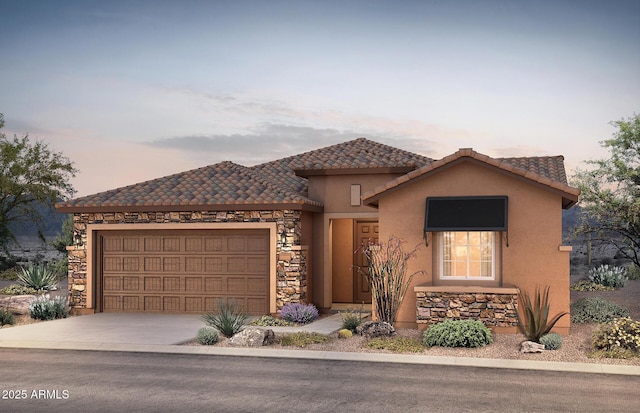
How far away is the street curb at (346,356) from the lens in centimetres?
1351

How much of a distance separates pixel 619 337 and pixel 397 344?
4440 mm

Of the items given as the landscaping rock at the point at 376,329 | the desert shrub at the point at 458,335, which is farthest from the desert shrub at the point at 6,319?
the desert shrub at the point at 458,335

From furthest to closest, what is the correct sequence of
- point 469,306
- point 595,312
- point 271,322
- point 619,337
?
point 271,322 → point 595,312 → point 469,306 → point 619,337

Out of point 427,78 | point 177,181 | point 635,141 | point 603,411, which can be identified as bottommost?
point 603,411

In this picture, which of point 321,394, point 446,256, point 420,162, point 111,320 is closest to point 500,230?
point 446,256

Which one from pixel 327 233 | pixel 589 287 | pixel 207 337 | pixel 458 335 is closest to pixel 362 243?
pixel 327 233

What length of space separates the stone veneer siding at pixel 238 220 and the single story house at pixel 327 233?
30 mm

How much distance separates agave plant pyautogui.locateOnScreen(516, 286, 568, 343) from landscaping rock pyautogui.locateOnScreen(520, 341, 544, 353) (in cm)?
70

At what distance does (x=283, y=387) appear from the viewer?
461 inches

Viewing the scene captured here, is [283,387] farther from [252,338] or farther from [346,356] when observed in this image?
[252,338]

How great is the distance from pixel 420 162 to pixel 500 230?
606cm

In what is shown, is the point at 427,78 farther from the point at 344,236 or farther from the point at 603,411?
the point at 603,411

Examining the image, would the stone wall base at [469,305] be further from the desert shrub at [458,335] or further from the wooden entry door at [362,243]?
the wooden entry door at [362,243]

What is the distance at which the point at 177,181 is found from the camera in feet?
76.7
